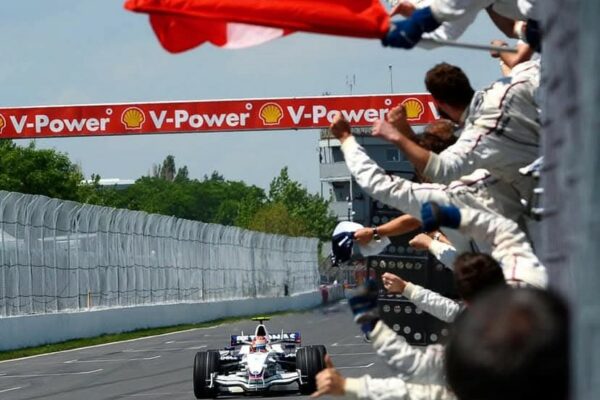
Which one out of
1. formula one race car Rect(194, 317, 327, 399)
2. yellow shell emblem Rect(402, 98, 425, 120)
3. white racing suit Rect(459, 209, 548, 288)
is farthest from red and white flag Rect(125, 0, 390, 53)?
yellow shell emblem Rect(402, 98, 425, 120)

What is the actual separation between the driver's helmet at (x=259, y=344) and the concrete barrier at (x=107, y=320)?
13947mm

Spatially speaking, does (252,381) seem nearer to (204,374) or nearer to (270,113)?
(204,374)

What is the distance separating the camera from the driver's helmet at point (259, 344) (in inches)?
701

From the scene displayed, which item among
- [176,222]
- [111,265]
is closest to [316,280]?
[176,222]

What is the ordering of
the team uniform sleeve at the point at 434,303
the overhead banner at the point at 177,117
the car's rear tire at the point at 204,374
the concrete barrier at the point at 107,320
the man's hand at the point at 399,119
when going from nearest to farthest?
the man's hand at the point at 399,119 < the team uniform sleeve at the point at 434,303 < the car's rear tire at the point at 204,374 < the concrete barrier at the point at 107,320 < the overhead banner at the point at 177,117

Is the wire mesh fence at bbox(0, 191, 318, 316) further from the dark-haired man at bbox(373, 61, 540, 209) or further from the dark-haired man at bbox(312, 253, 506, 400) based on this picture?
the dark-haired man at bbox(312, 253, 506, 400)

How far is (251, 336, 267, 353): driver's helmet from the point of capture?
58.4 ft

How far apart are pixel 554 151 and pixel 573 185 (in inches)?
33.3

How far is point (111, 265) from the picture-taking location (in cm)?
4153

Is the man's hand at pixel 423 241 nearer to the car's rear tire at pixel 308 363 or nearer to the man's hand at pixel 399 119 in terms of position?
the man's hand at pixel 399 119

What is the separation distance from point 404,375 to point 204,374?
1276 cm

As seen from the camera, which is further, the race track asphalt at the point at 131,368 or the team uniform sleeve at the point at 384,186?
the race track asphalt at the point at 131,368

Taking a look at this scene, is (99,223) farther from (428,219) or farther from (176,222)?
(428,219)

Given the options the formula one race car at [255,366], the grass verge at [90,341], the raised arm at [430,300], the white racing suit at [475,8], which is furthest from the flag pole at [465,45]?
the grass verge at [90,341]
